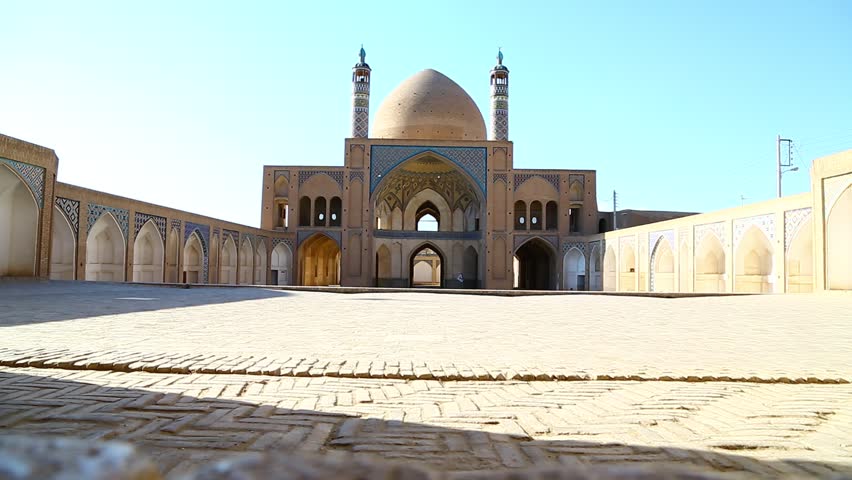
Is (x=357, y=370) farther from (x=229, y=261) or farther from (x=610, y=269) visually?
(x=610, y=269)

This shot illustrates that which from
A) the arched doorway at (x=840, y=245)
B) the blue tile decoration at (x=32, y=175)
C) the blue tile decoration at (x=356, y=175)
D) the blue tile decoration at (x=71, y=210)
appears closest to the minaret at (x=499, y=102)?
the blue tile decoration at (x=356, y=175)

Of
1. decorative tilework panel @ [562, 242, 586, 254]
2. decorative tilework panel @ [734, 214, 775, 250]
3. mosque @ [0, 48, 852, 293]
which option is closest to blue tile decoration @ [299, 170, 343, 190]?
A: mosque @ [0, 48, 852, 293]

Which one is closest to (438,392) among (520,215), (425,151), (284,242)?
(425,151)

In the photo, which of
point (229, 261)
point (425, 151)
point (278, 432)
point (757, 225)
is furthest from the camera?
point (425, 151)

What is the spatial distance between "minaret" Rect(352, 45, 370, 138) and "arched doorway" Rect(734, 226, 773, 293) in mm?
16125

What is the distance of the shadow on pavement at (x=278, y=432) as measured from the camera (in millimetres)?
1684

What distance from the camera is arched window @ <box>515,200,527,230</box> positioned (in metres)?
24.5

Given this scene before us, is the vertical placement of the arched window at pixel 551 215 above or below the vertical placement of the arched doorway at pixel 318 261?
above

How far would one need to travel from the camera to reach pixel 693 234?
1531 cm

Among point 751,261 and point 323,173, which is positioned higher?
point 323,173

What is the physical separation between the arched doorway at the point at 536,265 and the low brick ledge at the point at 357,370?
806 inches

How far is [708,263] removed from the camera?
15180mm

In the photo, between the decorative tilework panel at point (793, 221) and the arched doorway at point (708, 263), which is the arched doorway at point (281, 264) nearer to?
the arched doorway at point (708, 263)

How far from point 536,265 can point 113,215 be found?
1785 centimetres
